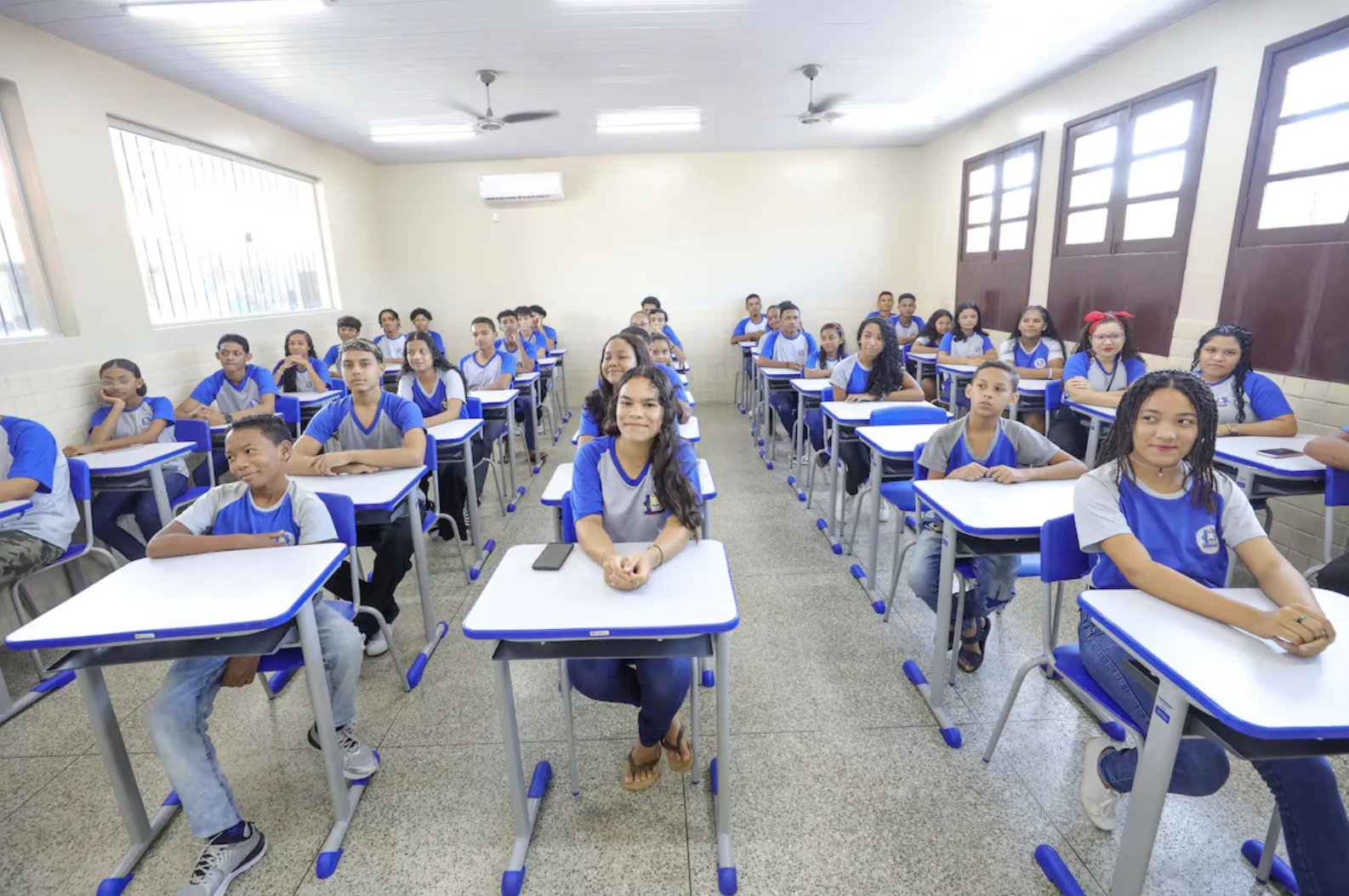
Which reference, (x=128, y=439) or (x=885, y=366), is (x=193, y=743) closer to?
(x=128, y=439)

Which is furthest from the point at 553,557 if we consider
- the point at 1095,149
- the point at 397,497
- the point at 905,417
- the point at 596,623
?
the point at 1095,149

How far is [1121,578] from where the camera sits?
162 cm

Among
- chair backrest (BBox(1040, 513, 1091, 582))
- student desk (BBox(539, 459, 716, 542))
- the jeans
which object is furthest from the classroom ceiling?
chair backrest (BBox(1040, 513, 1091, 582))

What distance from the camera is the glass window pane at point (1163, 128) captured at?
4.00m

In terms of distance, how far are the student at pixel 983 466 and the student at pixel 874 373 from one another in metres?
1.36

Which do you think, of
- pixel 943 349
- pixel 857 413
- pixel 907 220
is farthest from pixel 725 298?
pixel 857 413

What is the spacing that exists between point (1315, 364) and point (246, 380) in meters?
6.35

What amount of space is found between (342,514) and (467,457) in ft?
4.47

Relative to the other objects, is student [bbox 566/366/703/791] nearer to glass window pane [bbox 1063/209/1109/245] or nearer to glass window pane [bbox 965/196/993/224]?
glass window pane [bbox 1063/209/1109/245]

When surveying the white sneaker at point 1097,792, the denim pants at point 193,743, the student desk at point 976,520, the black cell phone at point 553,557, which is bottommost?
the white sneaker at point 1097,792

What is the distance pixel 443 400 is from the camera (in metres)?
3.83

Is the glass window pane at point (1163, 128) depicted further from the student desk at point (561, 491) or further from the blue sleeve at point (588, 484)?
the blue sleeve at point (588, 484)

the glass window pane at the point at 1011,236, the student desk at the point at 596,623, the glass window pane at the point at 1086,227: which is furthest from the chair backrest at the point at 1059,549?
the glass window pane at the point at 1011,236

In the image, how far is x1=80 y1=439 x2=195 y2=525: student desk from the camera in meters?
2.84
